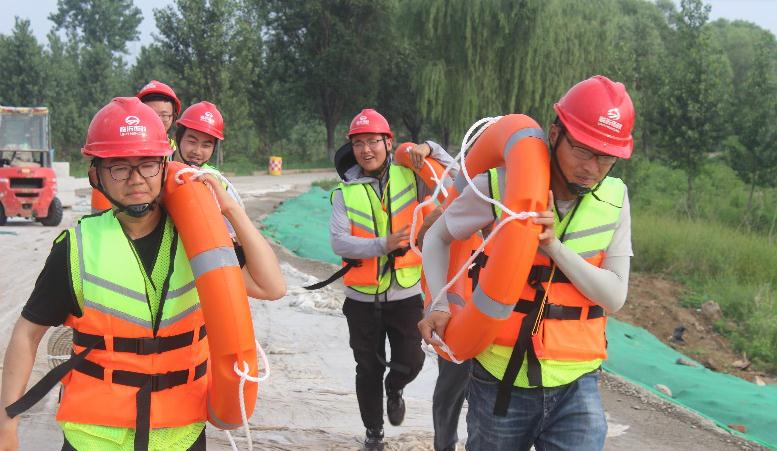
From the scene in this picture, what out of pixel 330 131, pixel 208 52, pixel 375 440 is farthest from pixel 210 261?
pixel 330 131

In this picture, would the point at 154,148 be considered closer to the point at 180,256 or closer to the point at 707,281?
the point at 180,256

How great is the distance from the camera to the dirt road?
5301 mm

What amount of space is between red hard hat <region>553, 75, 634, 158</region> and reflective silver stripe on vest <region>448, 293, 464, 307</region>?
85 cm

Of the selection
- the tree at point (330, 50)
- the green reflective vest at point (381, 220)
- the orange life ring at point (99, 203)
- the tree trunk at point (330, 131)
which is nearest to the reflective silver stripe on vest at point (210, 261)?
the orange life ring at point (99, 203)

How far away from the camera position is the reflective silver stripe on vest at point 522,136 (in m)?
2.93

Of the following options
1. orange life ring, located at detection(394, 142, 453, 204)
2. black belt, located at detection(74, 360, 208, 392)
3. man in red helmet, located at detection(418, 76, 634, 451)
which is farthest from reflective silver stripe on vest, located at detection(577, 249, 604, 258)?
orange life ring, located at detection(394, 142, 453, 204)

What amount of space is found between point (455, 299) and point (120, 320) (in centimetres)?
132

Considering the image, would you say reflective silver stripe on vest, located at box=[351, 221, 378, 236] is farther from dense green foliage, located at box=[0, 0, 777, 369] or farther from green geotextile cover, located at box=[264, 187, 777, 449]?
dense green foliage, located at box=[0, 0, 777, 369]

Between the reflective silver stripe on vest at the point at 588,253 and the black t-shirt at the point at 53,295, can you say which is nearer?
the black t-shirt at the point at 53,295

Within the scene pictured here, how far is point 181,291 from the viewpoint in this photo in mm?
2691

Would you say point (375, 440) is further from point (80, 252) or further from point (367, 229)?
point (80, 252)

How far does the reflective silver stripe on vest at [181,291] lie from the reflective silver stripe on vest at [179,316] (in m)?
0.06

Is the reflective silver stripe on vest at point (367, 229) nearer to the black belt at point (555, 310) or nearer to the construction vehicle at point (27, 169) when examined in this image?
the black belt at point (555, 310)

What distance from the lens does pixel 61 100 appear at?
37312 mm
